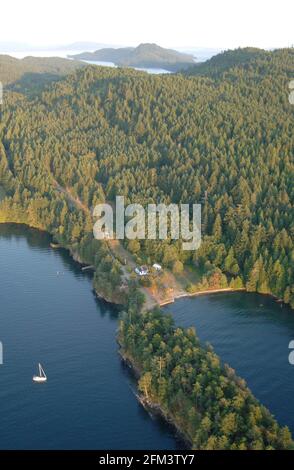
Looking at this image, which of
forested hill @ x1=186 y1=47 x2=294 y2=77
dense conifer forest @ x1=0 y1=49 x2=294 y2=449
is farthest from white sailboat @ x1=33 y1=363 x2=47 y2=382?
forested hill @ x1=186 y1=47 x2=294 y2=77

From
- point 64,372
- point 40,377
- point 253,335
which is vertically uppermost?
point 253,335

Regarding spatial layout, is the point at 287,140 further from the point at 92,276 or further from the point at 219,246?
the point at 92,276

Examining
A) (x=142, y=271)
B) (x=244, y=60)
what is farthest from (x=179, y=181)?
(x=244, y=60)

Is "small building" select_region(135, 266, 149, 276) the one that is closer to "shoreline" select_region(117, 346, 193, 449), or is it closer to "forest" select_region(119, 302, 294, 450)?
"forest" select_region(119, 302, 294, 450)

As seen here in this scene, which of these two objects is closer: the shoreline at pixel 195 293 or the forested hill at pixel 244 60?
the shoreline at pixel 195 293

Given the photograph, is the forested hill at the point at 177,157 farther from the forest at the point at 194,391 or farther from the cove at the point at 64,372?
the forest at the point at 194,391

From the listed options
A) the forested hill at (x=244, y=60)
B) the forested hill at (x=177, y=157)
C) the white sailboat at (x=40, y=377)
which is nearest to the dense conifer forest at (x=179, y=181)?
the forested hill at (x=177, y=157)

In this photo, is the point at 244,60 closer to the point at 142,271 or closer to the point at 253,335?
the point at 142,271

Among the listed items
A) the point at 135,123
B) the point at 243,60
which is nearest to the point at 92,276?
the point at 135,123
